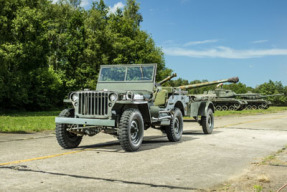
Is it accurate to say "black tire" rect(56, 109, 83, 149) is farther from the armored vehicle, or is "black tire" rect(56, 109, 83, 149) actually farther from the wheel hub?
the wheel hub

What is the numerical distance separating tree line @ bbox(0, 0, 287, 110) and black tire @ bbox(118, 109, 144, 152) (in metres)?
23.5

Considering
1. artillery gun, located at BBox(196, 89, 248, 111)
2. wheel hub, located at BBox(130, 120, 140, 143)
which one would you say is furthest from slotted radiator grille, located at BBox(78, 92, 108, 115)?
artillery gun, located at BBox(196, 89, 248, 111)

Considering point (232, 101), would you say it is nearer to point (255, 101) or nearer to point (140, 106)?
point (255, 101)

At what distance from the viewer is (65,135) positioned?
28.2 feet

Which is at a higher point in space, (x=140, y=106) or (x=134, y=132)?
(x=140, y=106)

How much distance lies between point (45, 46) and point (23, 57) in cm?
326

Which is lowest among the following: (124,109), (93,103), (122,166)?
(122,166)

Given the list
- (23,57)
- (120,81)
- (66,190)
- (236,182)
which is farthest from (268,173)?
(23,57)

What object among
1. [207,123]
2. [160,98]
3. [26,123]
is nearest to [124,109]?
[160,98]

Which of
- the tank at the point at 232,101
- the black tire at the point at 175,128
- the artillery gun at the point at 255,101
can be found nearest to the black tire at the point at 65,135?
the black tire at the point at 175,128

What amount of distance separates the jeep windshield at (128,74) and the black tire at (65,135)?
2.13 meters

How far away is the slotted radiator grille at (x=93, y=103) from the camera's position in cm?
811

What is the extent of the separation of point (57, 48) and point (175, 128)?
40.7 m

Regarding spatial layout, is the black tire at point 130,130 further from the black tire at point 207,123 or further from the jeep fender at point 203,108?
the black tire at point 207,123
